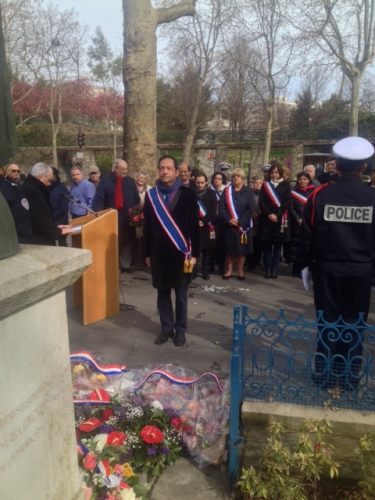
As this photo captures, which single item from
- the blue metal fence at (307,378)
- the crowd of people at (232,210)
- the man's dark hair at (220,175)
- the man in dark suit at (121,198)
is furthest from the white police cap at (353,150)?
the man in dark suit at (121,198)

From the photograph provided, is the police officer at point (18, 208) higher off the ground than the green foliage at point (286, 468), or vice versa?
the police officer at point (18, 208)

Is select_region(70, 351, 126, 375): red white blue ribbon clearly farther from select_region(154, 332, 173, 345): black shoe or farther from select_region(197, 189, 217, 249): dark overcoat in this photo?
select_region(197, 189, 217, 249): dark overcoat

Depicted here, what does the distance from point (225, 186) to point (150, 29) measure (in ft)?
12.1

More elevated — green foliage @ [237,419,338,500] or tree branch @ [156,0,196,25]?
tree branch @ [156,0,196,25]

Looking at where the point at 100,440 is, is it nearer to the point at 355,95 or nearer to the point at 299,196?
the point at 299,196

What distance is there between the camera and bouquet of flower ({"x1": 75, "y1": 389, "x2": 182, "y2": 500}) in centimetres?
283

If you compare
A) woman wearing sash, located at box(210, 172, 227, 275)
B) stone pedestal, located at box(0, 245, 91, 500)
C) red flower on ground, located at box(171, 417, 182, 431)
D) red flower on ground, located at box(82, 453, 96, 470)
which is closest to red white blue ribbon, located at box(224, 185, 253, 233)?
woman wearing sash, located at box(210, 172, 227, 275)

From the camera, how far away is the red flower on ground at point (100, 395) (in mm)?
3586

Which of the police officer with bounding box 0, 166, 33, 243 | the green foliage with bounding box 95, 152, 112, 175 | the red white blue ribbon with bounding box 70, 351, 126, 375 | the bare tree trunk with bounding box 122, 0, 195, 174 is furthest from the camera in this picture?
the green foliage with bounding box 95, 152, 112, 175

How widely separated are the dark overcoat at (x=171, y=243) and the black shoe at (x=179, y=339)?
20.9 inches

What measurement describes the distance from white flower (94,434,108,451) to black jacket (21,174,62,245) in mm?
3280

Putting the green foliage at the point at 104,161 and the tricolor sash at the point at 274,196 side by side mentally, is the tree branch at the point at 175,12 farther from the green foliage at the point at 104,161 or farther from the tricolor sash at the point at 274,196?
the green foliage at the point at 104,161

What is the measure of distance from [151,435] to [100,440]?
1.10 feet

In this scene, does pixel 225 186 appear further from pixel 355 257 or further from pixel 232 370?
pixel 232 370
